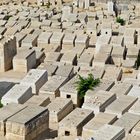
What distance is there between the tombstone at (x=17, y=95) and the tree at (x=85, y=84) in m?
2.06

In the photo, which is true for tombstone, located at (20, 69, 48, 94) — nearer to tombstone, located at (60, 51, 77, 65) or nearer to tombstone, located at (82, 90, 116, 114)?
tombstone, located at (82, 90, 116, 114)

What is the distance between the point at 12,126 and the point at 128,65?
950 cm

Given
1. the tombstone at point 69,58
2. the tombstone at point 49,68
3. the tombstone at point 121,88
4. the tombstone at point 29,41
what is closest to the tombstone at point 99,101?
the tombstone at point 121,88

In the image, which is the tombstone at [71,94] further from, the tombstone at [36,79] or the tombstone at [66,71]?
the tombstone at [66,71]

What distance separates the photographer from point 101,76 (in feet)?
73.6

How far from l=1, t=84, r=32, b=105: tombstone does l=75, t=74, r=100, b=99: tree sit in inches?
81.2

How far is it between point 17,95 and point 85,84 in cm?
296

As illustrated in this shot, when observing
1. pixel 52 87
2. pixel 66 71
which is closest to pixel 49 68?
pixel 66 71

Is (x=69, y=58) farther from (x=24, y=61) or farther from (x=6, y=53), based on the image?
(x=6, y=53)

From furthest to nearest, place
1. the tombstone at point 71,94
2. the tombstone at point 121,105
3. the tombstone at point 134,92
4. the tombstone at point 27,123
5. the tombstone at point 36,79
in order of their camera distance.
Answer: the tombstone at point 36,79 < the tombstone at point 71,94 < the tombstone at point 134,92 < the tombstone at point 121,105 < the tombstone at point 27,123

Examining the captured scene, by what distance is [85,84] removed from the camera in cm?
2069

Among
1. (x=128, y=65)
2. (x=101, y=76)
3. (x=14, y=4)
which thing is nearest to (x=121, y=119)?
(x=101, y=76)

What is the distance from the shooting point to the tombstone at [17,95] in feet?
63.6

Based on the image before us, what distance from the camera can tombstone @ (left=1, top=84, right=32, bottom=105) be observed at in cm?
1938
